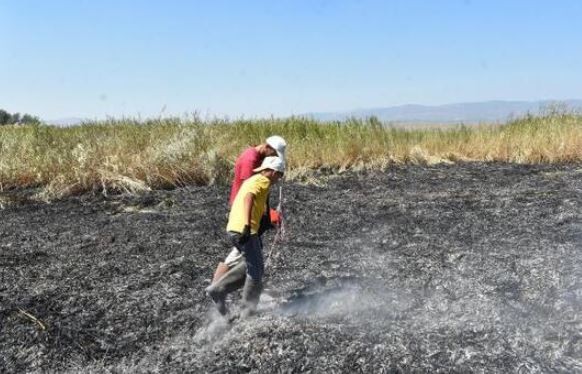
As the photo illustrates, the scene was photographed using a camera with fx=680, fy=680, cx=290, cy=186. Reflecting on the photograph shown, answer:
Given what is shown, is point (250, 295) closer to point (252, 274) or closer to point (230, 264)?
point (252, 274)

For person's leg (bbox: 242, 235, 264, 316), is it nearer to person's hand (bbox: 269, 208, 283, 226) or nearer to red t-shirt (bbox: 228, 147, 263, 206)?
person's hand (bbox: 269, 208, 283, 226)

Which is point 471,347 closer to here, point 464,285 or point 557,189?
point 464,285

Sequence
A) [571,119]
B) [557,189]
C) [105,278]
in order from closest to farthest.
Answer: [105,278], [557,189], [571,119]

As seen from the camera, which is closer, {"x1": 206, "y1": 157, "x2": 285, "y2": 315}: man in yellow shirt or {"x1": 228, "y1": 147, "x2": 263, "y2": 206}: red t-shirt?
{"x1": 206, "y1": 157, "x2": 285, "y2": 315}: man in yellow shirt

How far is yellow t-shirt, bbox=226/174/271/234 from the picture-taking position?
464 centimetres

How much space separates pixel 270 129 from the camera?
14.8 metres

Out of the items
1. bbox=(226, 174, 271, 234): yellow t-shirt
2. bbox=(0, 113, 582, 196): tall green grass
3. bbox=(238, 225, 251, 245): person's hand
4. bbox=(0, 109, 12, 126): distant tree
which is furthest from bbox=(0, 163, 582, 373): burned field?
bbox=(0, 109, 12, 126): distant tree

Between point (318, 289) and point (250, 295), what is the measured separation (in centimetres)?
93

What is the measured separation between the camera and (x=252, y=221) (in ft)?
15.4

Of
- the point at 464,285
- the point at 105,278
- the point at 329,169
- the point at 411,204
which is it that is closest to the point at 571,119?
the point at 329,169

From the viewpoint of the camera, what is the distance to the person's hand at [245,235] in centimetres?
461

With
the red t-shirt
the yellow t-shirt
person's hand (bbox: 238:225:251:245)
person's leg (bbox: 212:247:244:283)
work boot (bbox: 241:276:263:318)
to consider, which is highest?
the red t-shirt

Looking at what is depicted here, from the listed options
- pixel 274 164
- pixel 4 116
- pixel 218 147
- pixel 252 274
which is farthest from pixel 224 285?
pixel 4 116

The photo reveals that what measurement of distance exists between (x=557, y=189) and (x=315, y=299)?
617 cm
